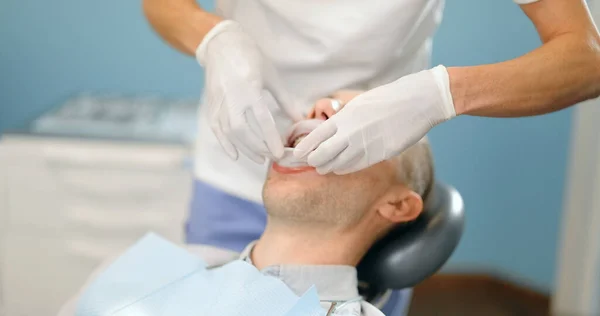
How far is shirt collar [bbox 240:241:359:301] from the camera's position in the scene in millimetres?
1197

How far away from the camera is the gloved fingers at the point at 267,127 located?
1083 millimetres

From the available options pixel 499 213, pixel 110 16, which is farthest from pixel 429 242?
pixel 110 16

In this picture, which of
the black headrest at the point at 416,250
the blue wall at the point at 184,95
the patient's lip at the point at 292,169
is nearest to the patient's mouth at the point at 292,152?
the patient's lip at the point at 292,169

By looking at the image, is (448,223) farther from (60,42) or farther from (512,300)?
(60,42)

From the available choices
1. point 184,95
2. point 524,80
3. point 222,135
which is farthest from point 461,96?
point 184,95

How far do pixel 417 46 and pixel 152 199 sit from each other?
1.14m

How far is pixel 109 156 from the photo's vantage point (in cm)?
206

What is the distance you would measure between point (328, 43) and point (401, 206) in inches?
14.0

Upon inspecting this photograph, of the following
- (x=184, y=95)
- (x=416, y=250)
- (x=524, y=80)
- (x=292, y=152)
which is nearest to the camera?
(x=524, y=80)

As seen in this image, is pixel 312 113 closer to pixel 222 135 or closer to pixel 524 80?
pixel 222 135

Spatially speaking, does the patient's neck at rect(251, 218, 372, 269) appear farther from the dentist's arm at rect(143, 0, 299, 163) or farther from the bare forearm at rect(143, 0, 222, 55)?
the bare forearm at rect(143, 0, 222, 55)

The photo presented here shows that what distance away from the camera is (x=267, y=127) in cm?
109

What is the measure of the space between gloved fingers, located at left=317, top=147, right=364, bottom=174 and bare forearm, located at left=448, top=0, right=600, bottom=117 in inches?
7.0

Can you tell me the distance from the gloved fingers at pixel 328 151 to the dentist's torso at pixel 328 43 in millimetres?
221
